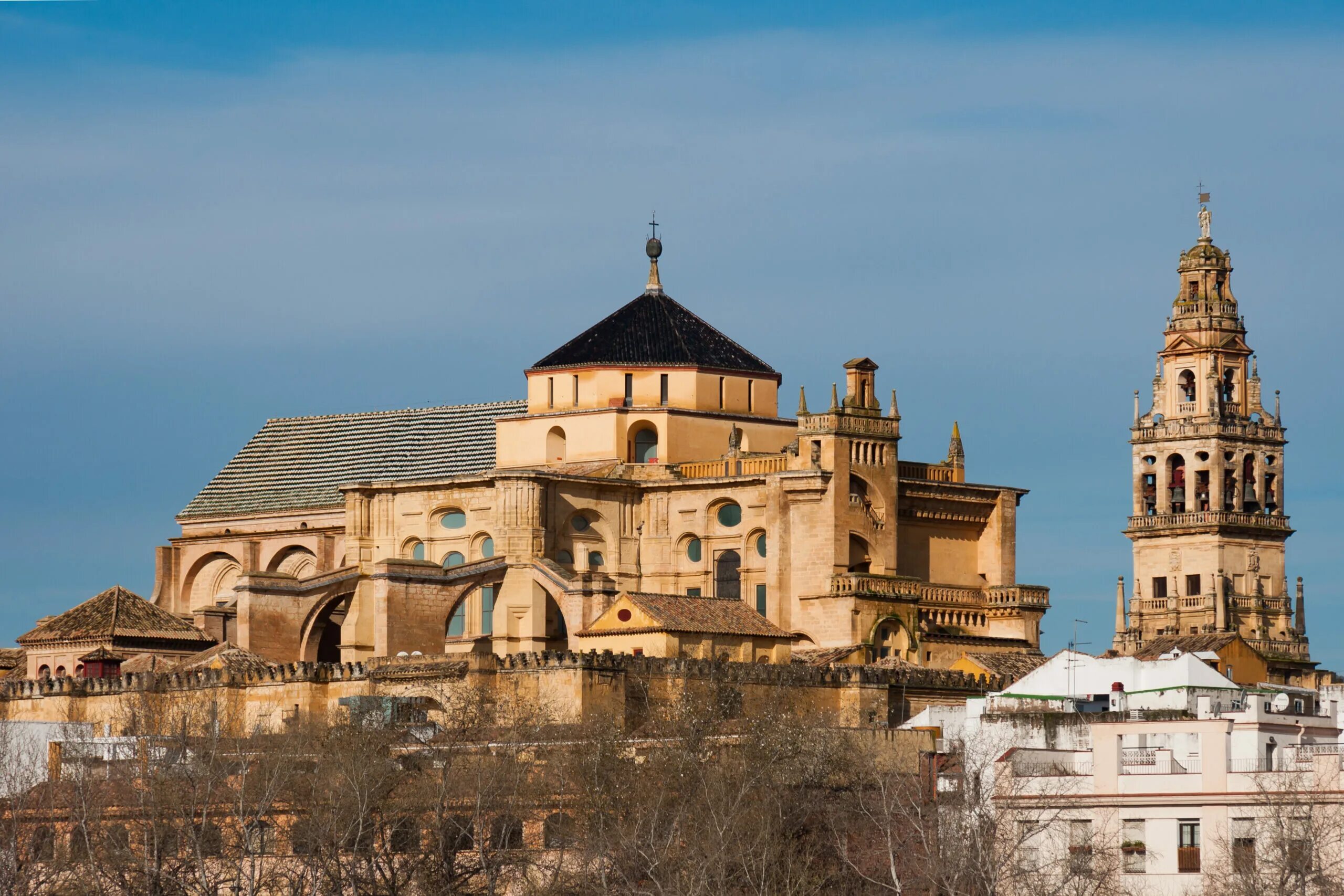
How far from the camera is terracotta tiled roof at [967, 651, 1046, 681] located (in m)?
93.6

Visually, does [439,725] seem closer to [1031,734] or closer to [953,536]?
[1031,734]

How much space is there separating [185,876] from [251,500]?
41.6 meters

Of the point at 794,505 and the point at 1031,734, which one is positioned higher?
the point at 794,505

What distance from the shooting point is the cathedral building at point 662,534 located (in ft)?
320

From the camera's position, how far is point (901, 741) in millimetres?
80562

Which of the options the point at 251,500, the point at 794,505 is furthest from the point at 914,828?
the point at 251,500

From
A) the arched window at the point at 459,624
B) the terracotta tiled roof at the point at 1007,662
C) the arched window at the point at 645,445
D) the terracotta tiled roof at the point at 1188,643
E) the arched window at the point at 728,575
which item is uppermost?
the arched window at the point at 645,445

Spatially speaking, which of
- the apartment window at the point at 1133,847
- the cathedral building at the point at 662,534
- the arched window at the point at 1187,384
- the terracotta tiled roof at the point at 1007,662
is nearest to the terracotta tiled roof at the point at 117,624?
the cathedral building at the point at 662,534

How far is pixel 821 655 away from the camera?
95438 millimetres

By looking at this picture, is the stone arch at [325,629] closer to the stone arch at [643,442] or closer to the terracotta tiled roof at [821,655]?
the stone arch at [643,442]

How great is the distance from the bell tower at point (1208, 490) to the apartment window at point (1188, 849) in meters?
44.1

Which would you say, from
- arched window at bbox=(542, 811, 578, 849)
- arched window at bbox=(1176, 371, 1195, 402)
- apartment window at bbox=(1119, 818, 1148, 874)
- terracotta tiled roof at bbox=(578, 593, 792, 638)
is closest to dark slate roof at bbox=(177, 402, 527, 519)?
terracotta tiled roof at bbox=(578, 593, 792, 638)

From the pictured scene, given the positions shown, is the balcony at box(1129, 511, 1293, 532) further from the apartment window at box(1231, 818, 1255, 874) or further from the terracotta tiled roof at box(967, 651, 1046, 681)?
the apartment window at box(1231, 818, 1255, 874)

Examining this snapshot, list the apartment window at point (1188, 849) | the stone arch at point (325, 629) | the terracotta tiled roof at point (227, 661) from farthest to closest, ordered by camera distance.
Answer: the stone arch at point (325, 629)
the terracotta tiled roof at point (227, 661)
the apartment window at point (1188, 849)
